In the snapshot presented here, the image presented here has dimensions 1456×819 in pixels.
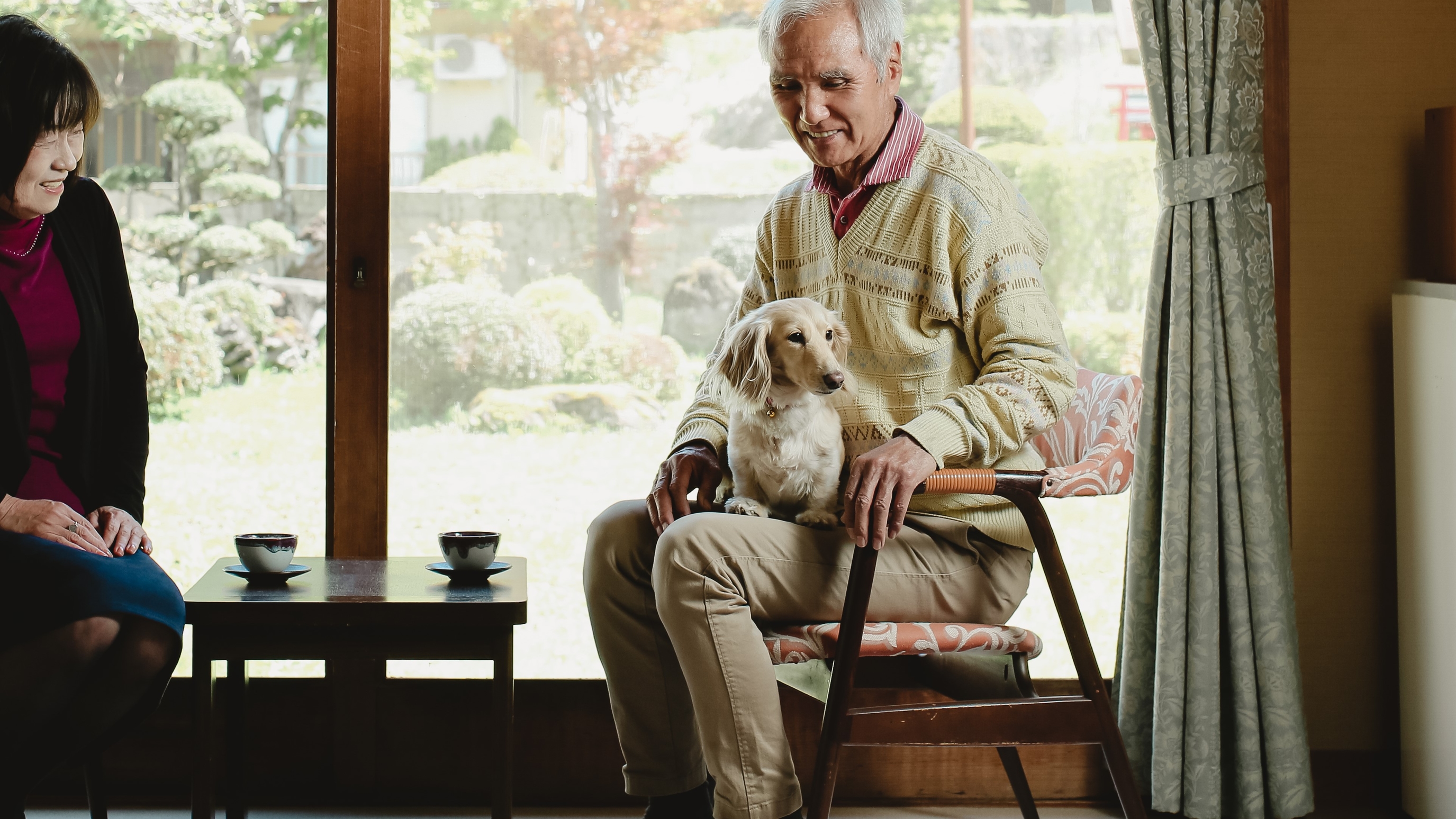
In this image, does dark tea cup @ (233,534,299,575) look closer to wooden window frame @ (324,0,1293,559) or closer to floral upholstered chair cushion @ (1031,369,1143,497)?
wooden window frame @ (324,0,1293,559)

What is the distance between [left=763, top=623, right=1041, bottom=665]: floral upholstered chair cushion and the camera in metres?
1.80

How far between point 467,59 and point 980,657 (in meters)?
1.59

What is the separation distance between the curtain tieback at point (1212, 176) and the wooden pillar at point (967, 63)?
433mm

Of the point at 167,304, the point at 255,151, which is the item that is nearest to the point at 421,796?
the point at 167,304

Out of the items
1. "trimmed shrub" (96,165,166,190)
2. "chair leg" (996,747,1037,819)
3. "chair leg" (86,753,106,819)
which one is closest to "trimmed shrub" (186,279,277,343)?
"trimmed shrub" (96,165,166,190)

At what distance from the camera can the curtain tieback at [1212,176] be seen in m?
2.32

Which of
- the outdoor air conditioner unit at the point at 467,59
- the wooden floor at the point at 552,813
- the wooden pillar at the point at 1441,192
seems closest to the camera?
the wooden pillar at the point at 1441,192

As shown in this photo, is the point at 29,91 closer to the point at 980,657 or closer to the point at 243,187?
the point at 243,187

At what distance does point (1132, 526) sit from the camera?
2387mm

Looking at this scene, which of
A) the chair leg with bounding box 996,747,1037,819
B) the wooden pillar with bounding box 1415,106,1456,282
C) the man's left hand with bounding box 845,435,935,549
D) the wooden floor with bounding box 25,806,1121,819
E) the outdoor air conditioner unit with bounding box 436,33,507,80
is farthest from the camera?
the outdoor air conditioner unit with bounding box 436,33,507,80

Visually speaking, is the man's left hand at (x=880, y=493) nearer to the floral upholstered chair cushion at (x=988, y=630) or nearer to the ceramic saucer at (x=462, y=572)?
the floral upholstered chair cushion at (x=988, y=630)

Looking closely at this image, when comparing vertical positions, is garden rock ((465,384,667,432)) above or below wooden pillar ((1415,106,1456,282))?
below

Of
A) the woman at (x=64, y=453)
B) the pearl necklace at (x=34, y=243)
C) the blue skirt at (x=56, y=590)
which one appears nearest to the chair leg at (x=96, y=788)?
the woman at (x=64, y=453)

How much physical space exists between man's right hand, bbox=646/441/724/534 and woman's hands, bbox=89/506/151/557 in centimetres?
83
